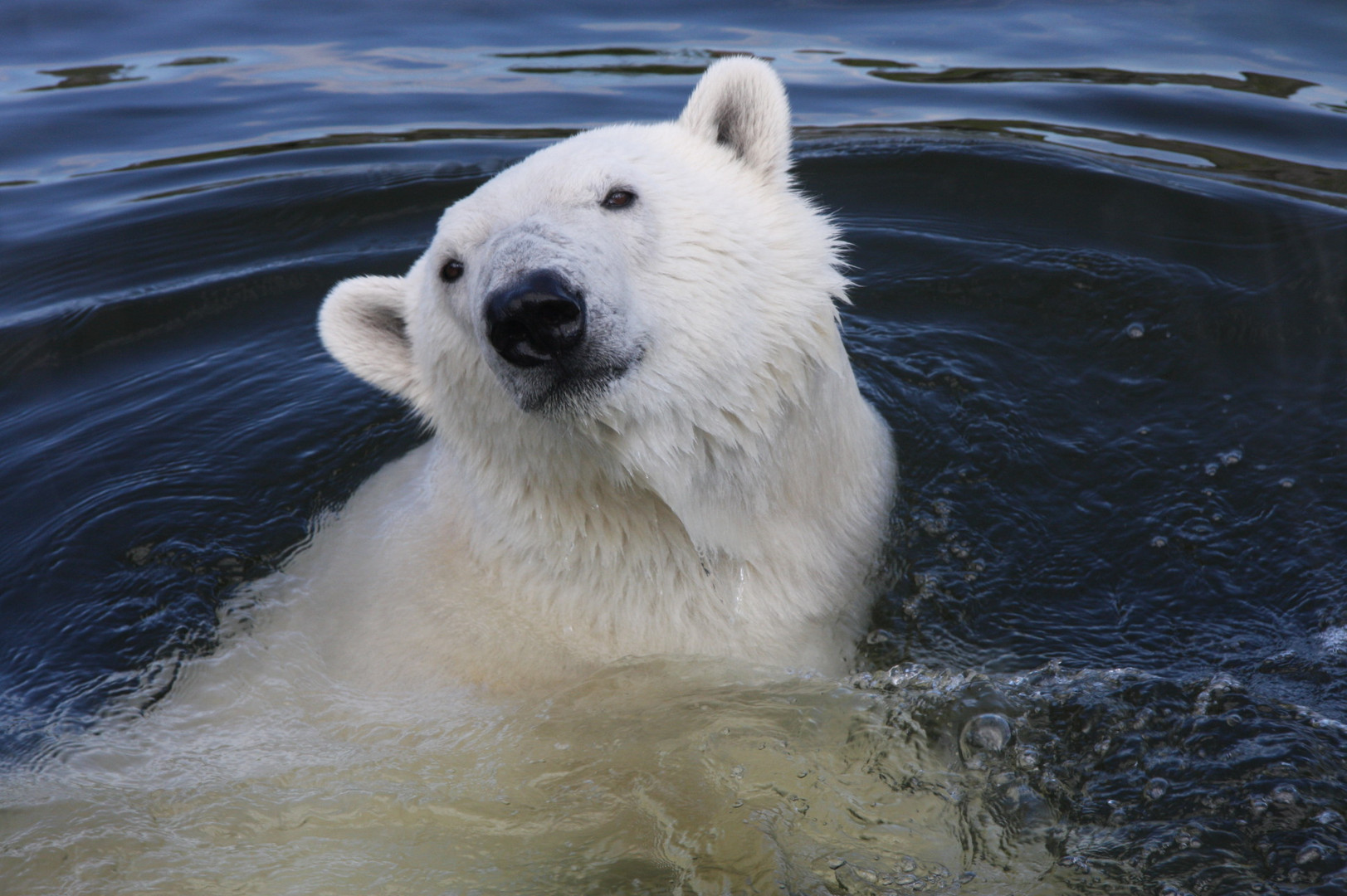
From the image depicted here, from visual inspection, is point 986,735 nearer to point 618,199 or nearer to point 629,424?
point 629,424

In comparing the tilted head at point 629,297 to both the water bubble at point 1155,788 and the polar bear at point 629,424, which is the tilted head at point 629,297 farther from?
the water bubble at point 1155,788

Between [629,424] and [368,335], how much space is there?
1189 mm

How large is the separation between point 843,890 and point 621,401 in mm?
1387

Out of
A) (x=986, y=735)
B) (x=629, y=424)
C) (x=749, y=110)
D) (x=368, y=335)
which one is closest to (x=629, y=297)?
(x=629, y=424)

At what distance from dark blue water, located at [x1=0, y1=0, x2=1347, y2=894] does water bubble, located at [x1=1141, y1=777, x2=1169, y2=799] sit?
0.06 ft

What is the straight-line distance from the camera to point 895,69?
8.52 meters

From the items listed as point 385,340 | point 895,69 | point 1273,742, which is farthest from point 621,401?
point 895,69

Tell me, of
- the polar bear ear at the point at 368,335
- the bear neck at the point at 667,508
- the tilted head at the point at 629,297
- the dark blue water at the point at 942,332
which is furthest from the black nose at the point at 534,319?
the dark blue water at the point at 942,332

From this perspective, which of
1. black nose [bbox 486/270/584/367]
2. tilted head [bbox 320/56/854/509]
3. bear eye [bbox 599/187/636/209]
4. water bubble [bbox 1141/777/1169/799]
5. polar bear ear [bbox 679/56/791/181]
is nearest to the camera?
black nose [bbox 486/270/584/367]

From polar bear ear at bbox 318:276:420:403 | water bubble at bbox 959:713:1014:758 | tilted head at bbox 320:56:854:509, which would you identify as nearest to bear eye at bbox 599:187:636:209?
tilted head at bbox 320:56:854:509

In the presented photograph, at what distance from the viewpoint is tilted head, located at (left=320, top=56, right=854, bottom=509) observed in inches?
111

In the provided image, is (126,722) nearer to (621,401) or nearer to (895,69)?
(621,401)

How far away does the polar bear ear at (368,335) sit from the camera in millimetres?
3717

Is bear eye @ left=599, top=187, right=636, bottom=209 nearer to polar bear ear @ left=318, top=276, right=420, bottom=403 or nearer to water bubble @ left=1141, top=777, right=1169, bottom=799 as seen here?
polar bear ear @ left=318, top=276, right=420, bottom=403
